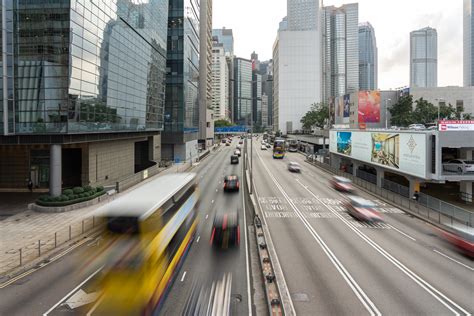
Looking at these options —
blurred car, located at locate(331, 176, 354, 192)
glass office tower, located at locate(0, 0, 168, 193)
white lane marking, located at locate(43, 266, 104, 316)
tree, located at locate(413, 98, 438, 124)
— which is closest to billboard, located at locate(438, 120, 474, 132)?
blurred car, located at locate(331, 176, 354, 192)

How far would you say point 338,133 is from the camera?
194 ft

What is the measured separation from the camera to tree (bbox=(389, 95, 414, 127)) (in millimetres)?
82250

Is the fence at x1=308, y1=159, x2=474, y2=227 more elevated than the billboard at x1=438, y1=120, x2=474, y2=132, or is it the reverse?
the billboard at x1=438, y1=120, x2=474, y2=132

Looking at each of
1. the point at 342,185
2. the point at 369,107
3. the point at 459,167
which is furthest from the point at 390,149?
the point at 369,107

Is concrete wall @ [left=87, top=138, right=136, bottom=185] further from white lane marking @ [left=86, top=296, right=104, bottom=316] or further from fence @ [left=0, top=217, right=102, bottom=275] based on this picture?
white lane marking @ [left=86, top=296, right=104, bottom=316]

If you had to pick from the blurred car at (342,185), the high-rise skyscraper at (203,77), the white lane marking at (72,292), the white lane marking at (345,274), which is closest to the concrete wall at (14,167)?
the white lane marking at (72,292)

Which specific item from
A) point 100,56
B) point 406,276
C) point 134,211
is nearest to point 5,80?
point 100,56

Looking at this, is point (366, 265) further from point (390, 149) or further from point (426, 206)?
point (390, 149)

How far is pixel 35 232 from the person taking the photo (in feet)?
79.5

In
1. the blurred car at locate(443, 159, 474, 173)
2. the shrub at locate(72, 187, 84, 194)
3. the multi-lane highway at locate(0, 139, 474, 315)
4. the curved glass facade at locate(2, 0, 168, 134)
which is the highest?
the curved glass facade at locate(2, 0, 168, 134)

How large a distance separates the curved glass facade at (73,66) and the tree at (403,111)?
6442 cm

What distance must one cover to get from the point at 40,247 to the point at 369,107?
92.1 meters

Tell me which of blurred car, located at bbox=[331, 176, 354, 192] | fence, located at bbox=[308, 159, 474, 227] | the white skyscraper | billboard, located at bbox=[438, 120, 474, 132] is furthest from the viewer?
the white skyscraper

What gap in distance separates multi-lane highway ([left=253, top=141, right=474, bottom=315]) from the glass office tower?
841 inches
